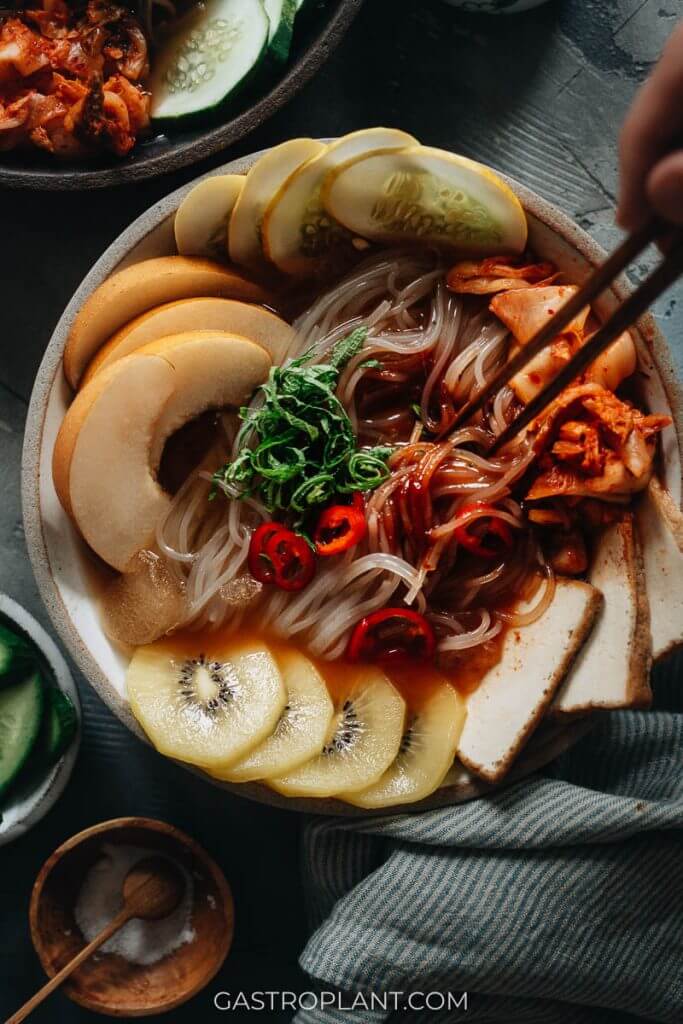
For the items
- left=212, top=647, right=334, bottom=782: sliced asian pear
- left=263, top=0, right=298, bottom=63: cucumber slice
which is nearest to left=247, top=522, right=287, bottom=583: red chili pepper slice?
left=212, top=647, right=334, bottom=782: sliced asian pear

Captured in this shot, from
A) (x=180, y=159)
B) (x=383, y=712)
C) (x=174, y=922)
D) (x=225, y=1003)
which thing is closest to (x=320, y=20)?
(x=180, y=159)

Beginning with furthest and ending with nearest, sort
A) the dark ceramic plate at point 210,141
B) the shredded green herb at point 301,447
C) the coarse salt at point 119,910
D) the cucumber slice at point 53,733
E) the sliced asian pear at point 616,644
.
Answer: the coarse salt at point 119,910 → the cucumber slice at point 53,733 → the dark ceramic plate at point 210,141 → the shredded green herb at point 301,447 → the sliced asian pear at point 616,644

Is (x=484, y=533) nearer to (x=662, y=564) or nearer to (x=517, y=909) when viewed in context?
(x=662, y=564)

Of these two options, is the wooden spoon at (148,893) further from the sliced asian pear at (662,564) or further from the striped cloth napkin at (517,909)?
the sliced asian pear at (662,564)

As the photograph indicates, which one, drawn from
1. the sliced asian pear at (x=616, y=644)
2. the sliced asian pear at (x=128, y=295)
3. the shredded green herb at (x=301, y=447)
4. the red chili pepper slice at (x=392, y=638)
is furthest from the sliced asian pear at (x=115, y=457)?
the sliced asian pear at (x=616, y=644)

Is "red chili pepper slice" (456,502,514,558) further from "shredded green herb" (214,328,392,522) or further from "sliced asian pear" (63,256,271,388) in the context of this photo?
"sliced asian pear" (63,256,271,388)

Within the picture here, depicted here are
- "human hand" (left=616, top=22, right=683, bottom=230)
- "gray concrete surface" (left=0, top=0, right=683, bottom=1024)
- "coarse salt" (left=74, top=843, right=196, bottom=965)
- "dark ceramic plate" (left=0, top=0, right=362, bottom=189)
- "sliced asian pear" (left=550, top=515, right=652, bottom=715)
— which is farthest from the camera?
"gray concrete surface" (left=0, top=0, right=683, bottom=1024)

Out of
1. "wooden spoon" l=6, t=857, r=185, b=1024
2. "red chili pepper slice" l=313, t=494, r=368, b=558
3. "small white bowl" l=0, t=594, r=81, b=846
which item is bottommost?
"wooden spoon" l=6, t=857, r=185, b=1024
